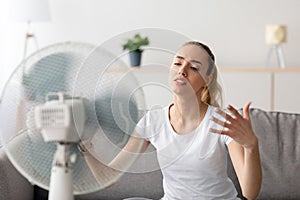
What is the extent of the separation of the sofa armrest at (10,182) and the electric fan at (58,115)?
2.31 ft

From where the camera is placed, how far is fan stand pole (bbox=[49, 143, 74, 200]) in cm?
112

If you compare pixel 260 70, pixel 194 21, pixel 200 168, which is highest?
pixel 194 21

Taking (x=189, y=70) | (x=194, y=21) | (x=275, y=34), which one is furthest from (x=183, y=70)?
(x=194, y=21)

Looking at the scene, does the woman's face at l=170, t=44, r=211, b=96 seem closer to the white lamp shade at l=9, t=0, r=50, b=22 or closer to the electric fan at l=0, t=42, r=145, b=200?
the electric fan at l=0, t=42, r=145, b=200

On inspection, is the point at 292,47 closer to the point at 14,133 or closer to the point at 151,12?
the point at 151,12

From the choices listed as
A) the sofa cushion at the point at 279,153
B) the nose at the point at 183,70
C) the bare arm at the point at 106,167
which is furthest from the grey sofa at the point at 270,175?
the bare arm at the point at 106,167

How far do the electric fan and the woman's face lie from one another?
0.17 meters

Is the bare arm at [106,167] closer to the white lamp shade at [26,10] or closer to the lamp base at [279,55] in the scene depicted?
the white lamp shade at [26,10]

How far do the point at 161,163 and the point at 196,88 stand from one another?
0.21m

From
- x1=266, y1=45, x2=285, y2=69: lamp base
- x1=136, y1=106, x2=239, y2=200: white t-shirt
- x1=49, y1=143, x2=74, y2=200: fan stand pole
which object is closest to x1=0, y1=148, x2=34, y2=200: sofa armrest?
x1=136, y1=106, x2=239, y2=200: white t-shirt

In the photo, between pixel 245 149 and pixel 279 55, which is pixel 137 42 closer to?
pixel 245 149

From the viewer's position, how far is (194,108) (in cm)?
160

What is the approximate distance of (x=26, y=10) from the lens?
3.72 metres

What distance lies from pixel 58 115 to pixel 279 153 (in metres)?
1.40
